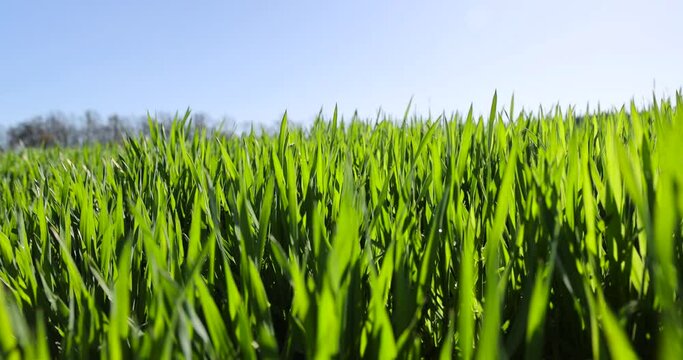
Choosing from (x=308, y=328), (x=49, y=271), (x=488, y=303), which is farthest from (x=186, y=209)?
(x=488, y=303)

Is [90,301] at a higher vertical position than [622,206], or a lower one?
lower

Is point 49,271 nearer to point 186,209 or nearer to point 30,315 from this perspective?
point 30,315

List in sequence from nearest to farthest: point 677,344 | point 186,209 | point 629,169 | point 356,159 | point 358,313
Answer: point 677,344 → point 629,169 → point 358,313 → point 186,209 → point 356,159

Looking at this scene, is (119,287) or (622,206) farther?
(622,206)

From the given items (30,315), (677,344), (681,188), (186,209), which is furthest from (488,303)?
(186,209)

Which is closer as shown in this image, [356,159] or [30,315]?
[30,315]

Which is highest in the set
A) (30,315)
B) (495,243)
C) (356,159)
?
(356,159)

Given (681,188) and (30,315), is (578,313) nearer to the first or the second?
(681,188)

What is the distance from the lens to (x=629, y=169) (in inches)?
14.1

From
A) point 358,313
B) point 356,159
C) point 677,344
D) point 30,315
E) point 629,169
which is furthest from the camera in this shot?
point 356,159

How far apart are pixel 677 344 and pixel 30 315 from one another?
67 cm

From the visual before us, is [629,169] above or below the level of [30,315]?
above

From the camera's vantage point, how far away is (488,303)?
0.30 meters

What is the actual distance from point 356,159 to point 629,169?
32.3 inches
